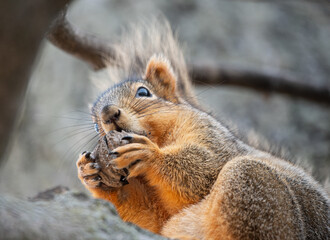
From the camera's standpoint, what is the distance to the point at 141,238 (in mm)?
1126

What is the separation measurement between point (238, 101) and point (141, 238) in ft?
11.9

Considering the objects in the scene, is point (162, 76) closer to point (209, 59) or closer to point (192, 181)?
point (192, 181)

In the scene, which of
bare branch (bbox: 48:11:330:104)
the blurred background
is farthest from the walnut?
the blurred background

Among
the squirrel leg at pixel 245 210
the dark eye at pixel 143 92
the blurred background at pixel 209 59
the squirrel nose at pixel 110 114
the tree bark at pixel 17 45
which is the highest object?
the tree bark at pixel 17 45

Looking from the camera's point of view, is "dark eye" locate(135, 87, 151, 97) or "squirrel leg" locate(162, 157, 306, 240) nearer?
"squirrel leg" locate(162, 157, 306, 240)

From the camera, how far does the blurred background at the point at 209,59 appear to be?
4.38 m

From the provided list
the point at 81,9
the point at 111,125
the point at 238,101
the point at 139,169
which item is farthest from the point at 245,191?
the point at 81,9

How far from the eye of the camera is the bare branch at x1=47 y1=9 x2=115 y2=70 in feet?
7.13

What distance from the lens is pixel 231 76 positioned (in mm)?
3158

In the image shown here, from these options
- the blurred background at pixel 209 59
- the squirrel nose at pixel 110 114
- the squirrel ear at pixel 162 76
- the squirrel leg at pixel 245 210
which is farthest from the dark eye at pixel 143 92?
the blurred background at pixel 209 59

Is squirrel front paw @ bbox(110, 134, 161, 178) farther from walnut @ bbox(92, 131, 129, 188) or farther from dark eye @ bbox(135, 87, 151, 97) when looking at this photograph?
dark eye @ bbox(135, 87, 151, 97)

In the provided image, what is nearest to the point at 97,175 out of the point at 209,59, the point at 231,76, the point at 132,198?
the point at 132,198

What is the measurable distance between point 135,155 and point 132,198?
23cm

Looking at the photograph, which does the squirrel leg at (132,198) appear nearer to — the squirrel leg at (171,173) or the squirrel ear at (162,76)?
the squirrel leg at (171,173)
